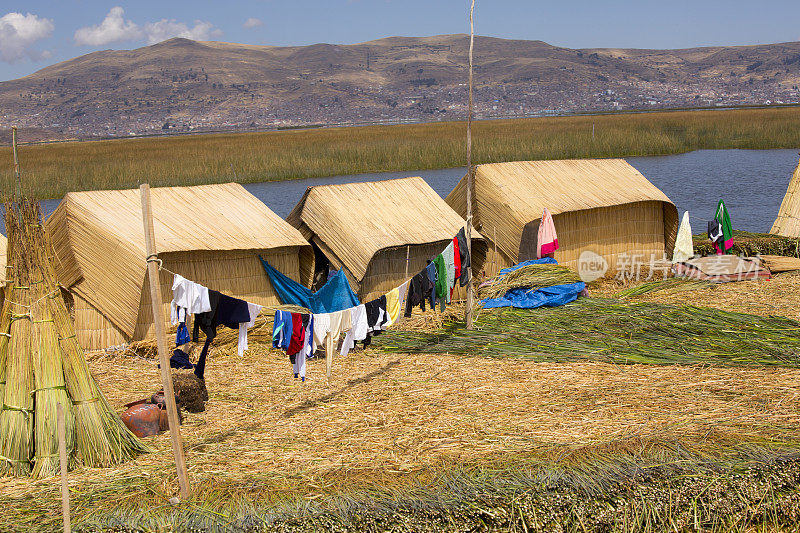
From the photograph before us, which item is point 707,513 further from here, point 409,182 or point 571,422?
point 409,182

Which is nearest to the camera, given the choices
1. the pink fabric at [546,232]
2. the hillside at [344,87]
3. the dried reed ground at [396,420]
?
the dried reed ground at [396,420]

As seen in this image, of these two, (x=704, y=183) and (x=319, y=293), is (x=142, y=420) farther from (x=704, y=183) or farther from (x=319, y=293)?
(x=704, y=183)

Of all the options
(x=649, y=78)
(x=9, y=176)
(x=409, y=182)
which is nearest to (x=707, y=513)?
(x=409, y=182)

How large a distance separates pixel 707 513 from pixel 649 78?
188091mm

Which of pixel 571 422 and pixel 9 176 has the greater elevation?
pixel 9 176

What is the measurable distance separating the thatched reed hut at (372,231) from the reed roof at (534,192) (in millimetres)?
901

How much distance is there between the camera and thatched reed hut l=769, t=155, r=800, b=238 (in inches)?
571

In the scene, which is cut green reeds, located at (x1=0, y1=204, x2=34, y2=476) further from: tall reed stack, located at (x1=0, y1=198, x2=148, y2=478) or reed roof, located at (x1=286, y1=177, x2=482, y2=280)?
reed roof, located at (x1=286, y1=177, x2=482, y2=280)

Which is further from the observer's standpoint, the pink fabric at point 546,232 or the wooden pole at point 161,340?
the pink fabric at point 546,232

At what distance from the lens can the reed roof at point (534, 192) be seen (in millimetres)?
11992

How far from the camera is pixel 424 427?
622 cm

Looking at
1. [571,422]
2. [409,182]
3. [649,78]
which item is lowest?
[571,422]

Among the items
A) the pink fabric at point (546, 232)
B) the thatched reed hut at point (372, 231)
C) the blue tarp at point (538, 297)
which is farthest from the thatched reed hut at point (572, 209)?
the blue tarp at point (538, 297)

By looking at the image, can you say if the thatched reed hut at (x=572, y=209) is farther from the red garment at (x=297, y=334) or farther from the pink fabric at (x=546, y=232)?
the red garment at (x=297, y=334)
